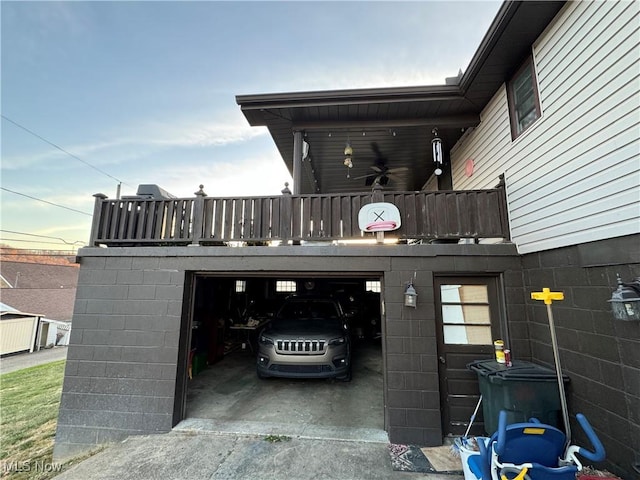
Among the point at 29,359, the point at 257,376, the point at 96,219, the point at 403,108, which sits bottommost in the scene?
the point at 29,359

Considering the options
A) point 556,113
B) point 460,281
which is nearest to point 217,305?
point 460,281

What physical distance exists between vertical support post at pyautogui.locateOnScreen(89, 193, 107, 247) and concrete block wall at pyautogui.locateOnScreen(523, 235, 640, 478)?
6.12 m

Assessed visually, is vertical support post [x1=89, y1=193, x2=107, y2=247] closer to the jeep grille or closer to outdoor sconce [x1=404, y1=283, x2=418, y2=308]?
the jeep grille

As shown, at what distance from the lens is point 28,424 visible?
4777 mm

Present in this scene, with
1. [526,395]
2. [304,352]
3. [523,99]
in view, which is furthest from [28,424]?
[523,99]

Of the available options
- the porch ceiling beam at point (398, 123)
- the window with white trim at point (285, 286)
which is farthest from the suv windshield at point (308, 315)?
the window with white trim at point (285, 286)

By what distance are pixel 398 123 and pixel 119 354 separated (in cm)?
570

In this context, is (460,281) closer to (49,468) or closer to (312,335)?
(312,335)

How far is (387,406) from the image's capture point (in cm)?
323

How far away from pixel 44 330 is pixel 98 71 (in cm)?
1451

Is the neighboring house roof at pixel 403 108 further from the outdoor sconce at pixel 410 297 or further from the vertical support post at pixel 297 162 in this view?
the outdoor sconce at pixel 410 297

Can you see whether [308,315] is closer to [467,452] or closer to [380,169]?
[467,452]

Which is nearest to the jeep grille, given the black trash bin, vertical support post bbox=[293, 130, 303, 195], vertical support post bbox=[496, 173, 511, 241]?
the black trash bin

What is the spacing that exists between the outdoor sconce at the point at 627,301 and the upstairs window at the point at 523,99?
229 cm
